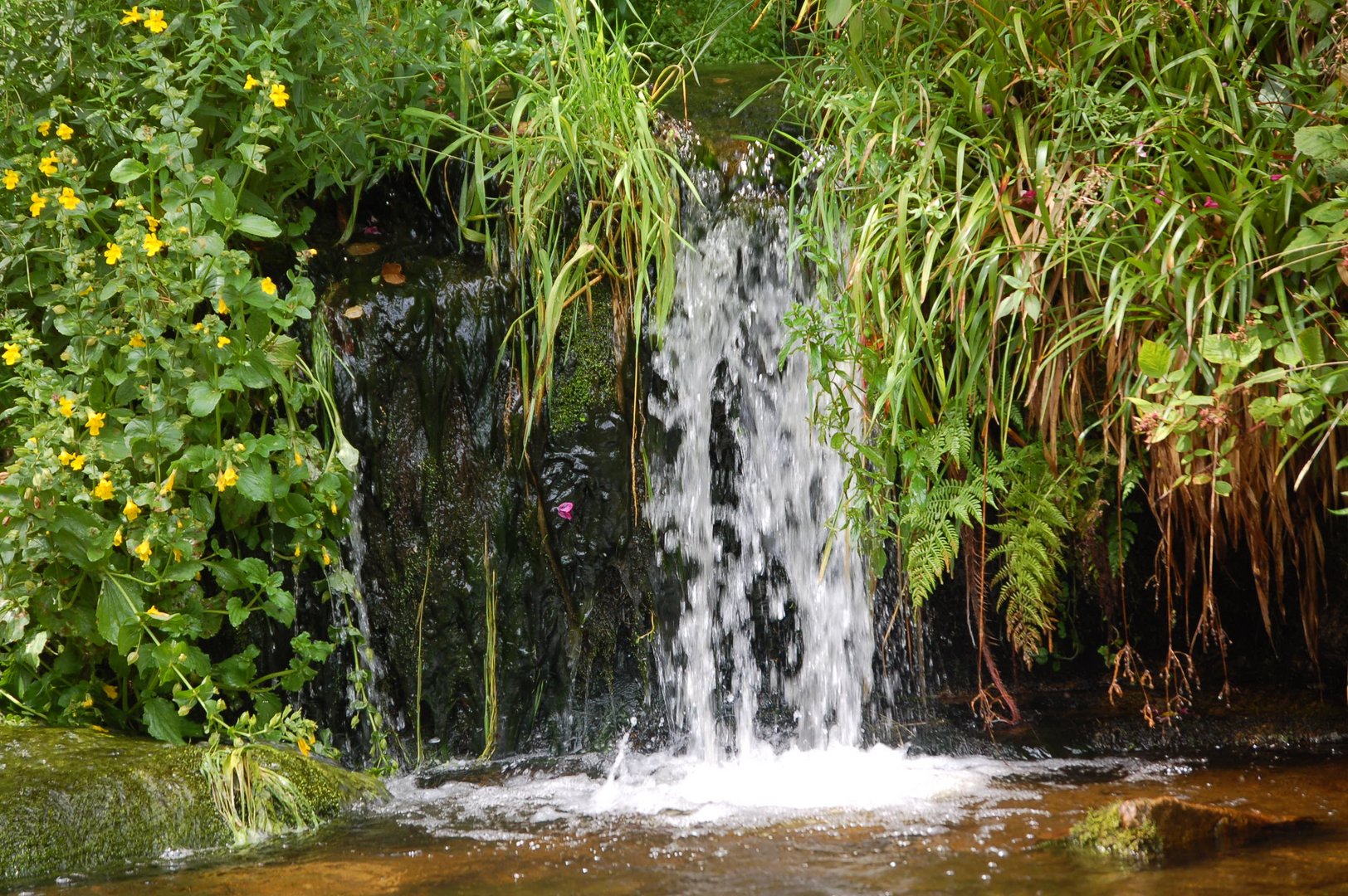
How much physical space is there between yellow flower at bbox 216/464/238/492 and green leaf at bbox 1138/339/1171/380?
214 cm

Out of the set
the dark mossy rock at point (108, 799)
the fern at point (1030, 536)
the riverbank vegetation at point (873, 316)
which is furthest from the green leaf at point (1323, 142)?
the dark mossy rock at point (108, 799)

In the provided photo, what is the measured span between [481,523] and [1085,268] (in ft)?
6.05

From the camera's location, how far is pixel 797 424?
11.6ft

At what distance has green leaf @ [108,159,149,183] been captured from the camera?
2973mm

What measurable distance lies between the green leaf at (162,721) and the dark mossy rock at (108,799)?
0.28ft

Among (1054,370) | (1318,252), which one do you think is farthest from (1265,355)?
A: (1054,370)

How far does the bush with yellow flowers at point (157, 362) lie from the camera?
2.85 meters

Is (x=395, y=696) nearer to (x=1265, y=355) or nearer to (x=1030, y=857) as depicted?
(x=1030, y=857)

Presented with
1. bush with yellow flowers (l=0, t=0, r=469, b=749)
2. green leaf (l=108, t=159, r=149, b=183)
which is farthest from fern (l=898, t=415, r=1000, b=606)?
green leaf (l=108, t=159, r=149, b=183)

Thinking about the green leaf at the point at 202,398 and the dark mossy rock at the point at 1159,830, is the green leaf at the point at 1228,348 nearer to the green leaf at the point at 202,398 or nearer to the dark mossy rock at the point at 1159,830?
the dark mossy rock at the point at 1159,830

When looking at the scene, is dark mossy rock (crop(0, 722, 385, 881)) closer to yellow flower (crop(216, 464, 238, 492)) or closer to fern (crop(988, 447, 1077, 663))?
yellow flower (crop(216, 464, 238, 492))

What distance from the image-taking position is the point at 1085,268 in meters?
2.76

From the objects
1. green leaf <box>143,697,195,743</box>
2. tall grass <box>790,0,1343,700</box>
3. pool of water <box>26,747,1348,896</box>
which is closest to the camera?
pool of water <box>26,747,1348,896</box>

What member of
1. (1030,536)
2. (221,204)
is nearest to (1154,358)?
(1030,536)
